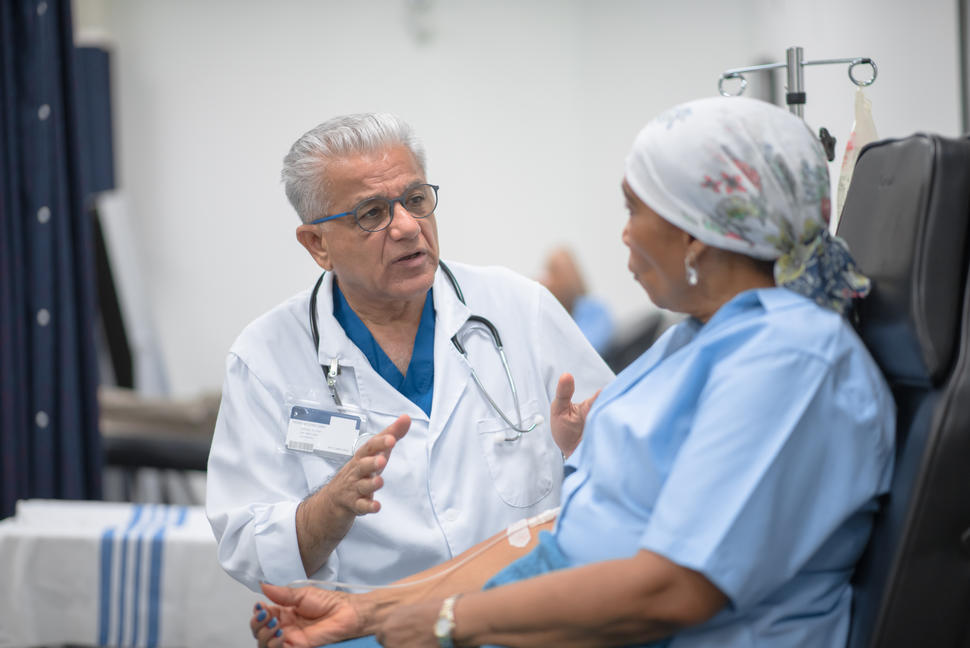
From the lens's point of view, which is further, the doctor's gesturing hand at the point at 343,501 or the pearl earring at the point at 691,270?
the doctor's gesturing hand at the point at 343,501

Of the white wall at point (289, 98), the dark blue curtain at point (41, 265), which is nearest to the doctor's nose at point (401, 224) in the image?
the dark blue curtain at point (41, 265)

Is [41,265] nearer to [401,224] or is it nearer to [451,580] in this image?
[401,224]

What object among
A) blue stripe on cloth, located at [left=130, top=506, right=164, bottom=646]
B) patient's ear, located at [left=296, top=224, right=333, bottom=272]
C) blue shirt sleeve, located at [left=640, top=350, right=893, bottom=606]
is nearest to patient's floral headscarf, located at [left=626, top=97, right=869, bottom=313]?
blue shirt sleeve, located at [left=640, top=350, right=893, bottom=606]

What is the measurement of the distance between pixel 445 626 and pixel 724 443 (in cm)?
42

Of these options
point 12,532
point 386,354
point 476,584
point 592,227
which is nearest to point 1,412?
point 12,532

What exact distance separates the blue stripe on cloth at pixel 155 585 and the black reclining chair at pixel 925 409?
6.45 feet

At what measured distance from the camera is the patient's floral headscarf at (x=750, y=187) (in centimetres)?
105

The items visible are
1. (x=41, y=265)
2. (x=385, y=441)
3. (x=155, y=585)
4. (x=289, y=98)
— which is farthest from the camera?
(x=289, y=98)

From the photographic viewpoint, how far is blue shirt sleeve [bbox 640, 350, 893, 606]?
3.22ft

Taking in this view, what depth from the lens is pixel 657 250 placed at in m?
1.13

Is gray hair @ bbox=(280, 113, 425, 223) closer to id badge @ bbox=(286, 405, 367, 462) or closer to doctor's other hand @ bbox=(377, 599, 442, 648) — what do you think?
id badge @ bbox=(286, 405, 367, 462)

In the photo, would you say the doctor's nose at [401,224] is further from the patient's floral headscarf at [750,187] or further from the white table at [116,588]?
the white table at [116,588]

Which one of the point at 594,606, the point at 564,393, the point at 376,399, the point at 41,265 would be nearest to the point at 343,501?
the point at 376,399

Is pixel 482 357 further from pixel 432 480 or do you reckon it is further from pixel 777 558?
pixel 777 558
